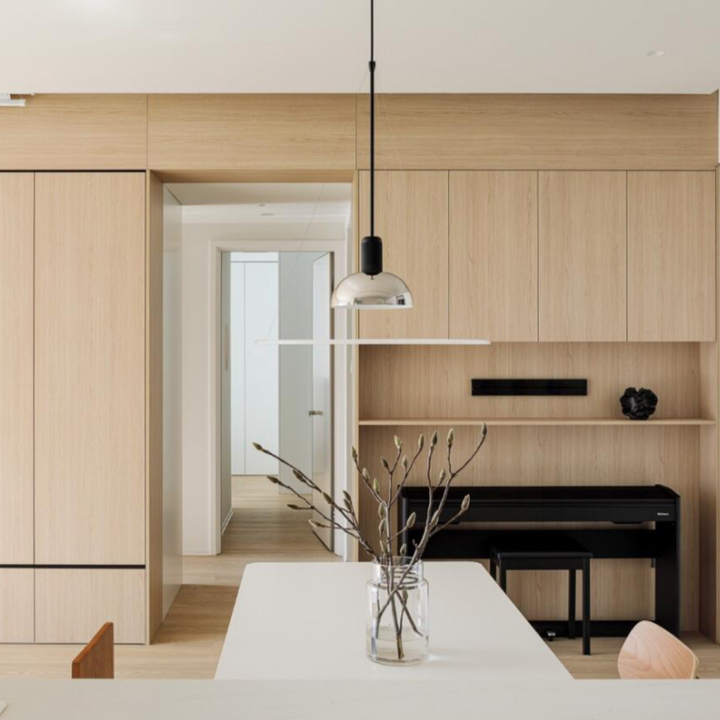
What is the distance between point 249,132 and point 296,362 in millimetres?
3429

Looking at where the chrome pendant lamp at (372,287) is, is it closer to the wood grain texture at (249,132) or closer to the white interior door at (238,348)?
the wood grain texture at (249,132)

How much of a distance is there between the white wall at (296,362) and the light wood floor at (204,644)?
124 cm

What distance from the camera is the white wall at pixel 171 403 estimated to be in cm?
441

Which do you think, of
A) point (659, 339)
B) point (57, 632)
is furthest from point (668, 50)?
point (57, 632)

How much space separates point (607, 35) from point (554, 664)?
227 cm

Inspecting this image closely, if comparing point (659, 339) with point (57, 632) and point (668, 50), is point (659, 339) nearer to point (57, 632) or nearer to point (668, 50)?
point (668, 50)

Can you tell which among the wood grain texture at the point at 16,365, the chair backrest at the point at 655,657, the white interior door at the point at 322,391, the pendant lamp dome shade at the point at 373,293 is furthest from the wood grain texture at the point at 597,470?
the pendant lamp dome shade at the point at 373,293

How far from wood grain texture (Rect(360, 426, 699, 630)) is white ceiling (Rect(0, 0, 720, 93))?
170 cm

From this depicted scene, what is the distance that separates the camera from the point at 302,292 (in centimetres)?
693

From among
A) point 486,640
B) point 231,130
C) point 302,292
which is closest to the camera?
point 486,640

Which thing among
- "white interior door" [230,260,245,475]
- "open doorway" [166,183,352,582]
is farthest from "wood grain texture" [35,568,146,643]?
"white interior door" [230,260,245,475]

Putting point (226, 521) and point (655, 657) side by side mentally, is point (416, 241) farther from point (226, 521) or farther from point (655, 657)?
point (226, 521)

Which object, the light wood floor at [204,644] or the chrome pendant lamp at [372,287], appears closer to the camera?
the chrome pendant lamp at [372,287]

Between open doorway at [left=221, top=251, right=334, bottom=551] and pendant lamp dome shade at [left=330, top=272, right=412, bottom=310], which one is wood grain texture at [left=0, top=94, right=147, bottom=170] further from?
pendant lamp dome shade at [left=330, top=272, right=412, bottom=310]
